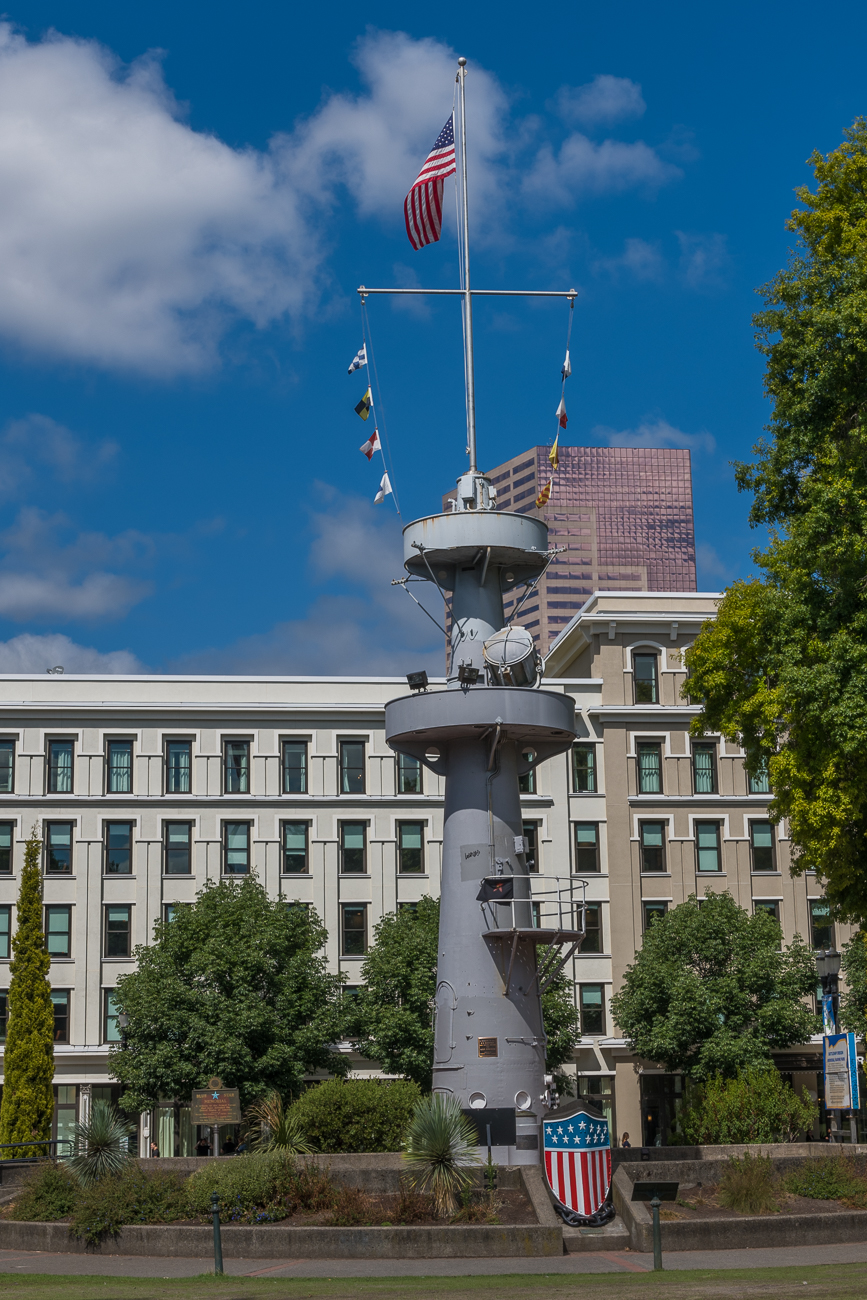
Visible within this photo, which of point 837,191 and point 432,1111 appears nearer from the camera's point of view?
point 432,1111

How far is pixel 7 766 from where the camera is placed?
61.3m

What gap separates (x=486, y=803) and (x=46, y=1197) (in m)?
10.1

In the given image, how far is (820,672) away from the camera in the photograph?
1019 inches

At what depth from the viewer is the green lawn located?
54.6ft

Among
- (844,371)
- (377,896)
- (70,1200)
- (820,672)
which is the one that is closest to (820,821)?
(820,672)

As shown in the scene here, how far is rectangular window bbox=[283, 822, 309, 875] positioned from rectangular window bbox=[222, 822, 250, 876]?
1556 millimetres

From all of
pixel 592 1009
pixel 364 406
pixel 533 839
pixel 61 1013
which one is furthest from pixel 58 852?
pixel 364 406

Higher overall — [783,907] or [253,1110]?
[783,907]

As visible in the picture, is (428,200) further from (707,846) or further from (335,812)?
(707,846)

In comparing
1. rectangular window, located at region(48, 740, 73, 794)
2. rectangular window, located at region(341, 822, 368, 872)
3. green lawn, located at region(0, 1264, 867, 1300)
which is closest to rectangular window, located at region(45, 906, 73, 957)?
rectangular window, located at region(48, 740, 73, 794)

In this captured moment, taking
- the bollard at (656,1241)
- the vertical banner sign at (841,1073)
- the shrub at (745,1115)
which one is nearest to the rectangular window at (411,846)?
the shrub at (745,1115)

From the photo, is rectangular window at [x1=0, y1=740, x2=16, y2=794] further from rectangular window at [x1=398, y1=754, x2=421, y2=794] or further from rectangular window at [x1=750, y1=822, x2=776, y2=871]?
rectangular window at [x1=750, y1=822, x2=776, y2=871]

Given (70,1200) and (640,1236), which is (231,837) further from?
(640,1236)

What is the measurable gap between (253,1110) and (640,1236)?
929 centimetres
